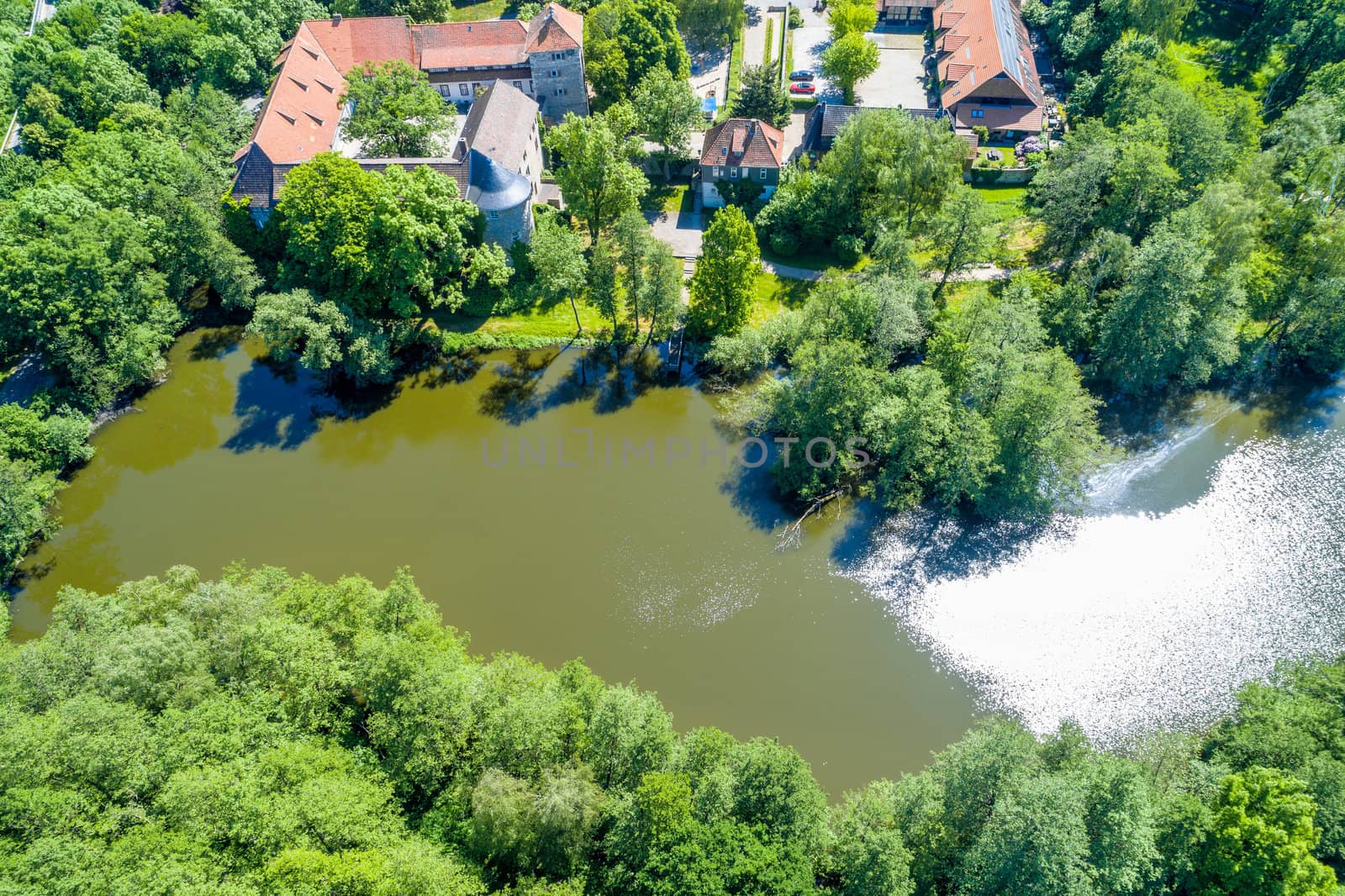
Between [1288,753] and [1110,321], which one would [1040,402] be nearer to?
[1110,321]

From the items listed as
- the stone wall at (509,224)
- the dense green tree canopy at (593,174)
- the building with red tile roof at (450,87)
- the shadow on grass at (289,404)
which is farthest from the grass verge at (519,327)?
the dense green tree canopy at (593,174)

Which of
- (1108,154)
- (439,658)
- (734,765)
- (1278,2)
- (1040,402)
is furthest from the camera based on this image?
(1278,2)

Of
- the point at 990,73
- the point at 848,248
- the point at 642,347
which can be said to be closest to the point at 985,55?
the point at 990,73

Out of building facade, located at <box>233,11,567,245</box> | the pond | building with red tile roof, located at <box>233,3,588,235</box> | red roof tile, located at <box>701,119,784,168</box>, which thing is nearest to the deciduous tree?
the pond

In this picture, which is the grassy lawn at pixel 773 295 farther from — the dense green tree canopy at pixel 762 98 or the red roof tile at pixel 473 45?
the red roof tile at pixel 473 45

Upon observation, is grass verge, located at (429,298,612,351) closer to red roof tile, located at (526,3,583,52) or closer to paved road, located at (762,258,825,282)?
paved road, located at (762,258,825,282)

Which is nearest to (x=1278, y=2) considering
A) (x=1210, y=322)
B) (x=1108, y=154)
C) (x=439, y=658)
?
(x=1108, y=154)
